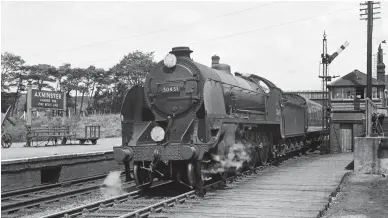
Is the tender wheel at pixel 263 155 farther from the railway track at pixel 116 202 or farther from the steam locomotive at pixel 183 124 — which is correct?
the railway track at pixel 116 202

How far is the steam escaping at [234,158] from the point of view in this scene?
9.83m

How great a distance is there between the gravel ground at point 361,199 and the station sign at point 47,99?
54.1 ft

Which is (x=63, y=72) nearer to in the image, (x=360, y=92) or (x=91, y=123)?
(x=91, y=123)

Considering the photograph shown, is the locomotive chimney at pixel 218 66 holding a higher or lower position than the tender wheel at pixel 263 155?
higher

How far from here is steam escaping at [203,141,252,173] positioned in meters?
9.83

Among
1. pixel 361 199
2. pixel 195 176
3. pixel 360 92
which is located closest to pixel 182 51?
pixel 195 176

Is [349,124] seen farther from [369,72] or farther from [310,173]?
[310,173]

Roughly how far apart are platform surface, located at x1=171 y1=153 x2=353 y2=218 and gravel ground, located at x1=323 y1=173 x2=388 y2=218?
0.25m

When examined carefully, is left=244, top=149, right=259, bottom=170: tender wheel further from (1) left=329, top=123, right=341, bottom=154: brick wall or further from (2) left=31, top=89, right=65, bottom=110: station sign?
(2) left=31, top=89, right=65, bottom=110: station sign

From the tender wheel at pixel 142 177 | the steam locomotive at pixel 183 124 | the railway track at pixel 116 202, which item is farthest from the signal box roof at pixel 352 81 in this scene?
the tender wheel at pixel 142 177

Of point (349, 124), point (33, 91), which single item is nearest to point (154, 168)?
point (33, 91)

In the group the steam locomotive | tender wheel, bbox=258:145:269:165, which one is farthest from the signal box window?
the steam locomotive

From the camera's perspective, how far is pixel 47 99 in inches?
890

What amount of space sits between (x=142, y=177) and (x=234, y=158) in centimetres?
268
